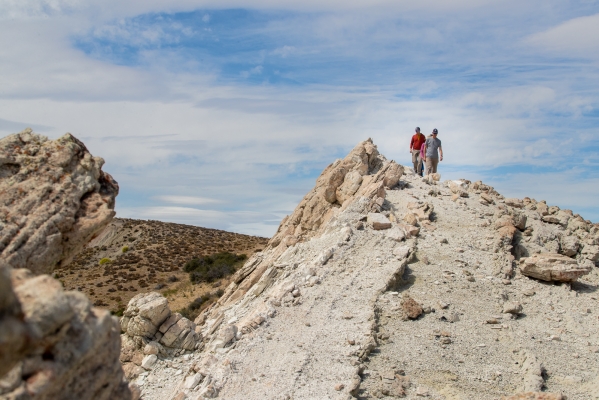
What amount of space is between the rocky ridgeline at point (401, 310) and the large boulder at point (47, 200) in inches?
177

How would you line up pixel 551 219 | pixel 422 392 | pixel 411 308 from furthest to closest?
pixel 551 219 < pixel 411 308 < pixel 422 392

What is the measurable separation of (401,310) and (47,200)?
8144mm

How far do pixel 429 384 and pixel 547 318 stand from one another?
15.0 ft

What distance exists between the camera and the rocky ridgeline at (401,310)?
431 inches

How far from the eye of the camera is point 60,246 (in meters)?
7.33

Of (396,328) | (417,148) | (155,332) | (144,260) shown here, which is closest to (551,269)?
(396,328)

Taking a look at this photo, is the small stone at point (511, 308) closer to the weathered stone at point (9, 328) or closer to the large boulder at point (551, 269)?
the large boulder at point (551, 269)

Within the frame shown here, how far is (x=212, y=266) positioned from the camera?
3991cm

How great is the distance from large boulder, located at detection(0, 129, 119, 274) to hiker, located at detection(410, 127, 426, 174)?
16094 millimetres

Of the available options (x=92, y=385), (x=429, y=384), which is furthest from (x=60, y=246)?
(x=429, y=384)

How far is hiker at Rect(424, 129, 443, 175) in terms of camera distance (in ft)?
69.8

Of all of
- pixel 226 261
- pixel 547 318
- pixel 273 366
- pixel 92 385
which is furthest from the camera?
pixel 226 261

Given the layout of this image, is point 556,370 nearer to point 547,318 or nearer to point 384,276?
point 547,318

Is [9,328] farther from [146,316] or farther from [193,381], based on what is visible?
[146,316]
